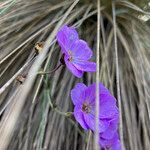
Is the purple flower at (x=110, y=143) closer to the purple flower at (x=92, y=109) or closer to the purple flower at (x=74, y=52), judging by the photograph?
the purple flower at (x=92, y=109)

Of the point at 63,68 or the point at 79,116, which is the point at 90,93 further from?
the point at 63,68

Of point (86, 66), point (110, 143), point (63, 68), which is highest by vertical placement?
point (63, 68)

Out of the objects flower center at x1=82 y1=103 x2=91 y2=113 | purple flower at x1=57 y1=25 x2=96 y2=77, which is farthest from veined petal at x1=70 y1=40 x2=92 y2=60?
flower center at x1=82 y1=103 x2=91 y2=113

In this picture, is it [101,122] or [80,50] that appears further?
[80,50]

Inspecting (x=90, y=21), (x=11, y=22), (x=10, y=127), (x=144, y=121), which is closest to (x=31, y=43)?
(x=11, y=22)

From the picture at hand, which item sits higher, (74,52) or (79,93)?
(74,52)

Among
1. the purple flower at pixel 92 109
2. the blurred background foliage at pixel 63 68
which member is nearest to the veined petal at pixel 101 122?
the purple flower at pixel 92 109

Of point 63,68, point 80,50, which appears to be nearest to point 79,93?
point 80,50

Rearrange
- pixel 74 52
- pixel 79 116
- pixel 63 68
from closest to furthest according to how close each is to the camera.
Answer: pixel 79 116
pixel 74 52
pixel 63 68
